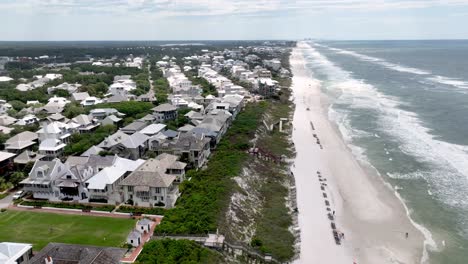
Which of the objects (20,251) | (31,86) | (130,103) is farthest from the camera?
(31,86)

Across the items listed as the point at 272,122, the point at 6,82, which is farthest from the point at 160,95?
the point at 6,82

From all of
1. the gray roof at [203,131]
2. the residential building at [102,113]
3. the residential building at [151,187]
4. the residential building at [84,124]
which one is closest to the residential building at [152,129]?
the gray roof at [203,131]

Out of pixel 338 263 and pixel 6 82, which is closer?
pixel 338 263

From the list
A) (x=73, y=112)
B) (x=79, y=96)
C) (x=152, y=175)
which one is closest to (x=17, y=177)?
(x=152, y=175)

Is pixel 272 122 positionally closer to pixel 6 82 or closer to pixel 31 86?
pixel 31 86

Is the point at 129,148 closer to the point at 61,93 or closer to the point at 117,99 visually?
the point at 117,99

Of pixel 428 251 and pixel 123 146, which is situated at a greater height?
pixel 123 146

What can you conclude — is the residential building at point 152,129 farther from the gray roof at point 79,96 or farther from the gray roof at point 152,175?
the gray roof at point 79,96
